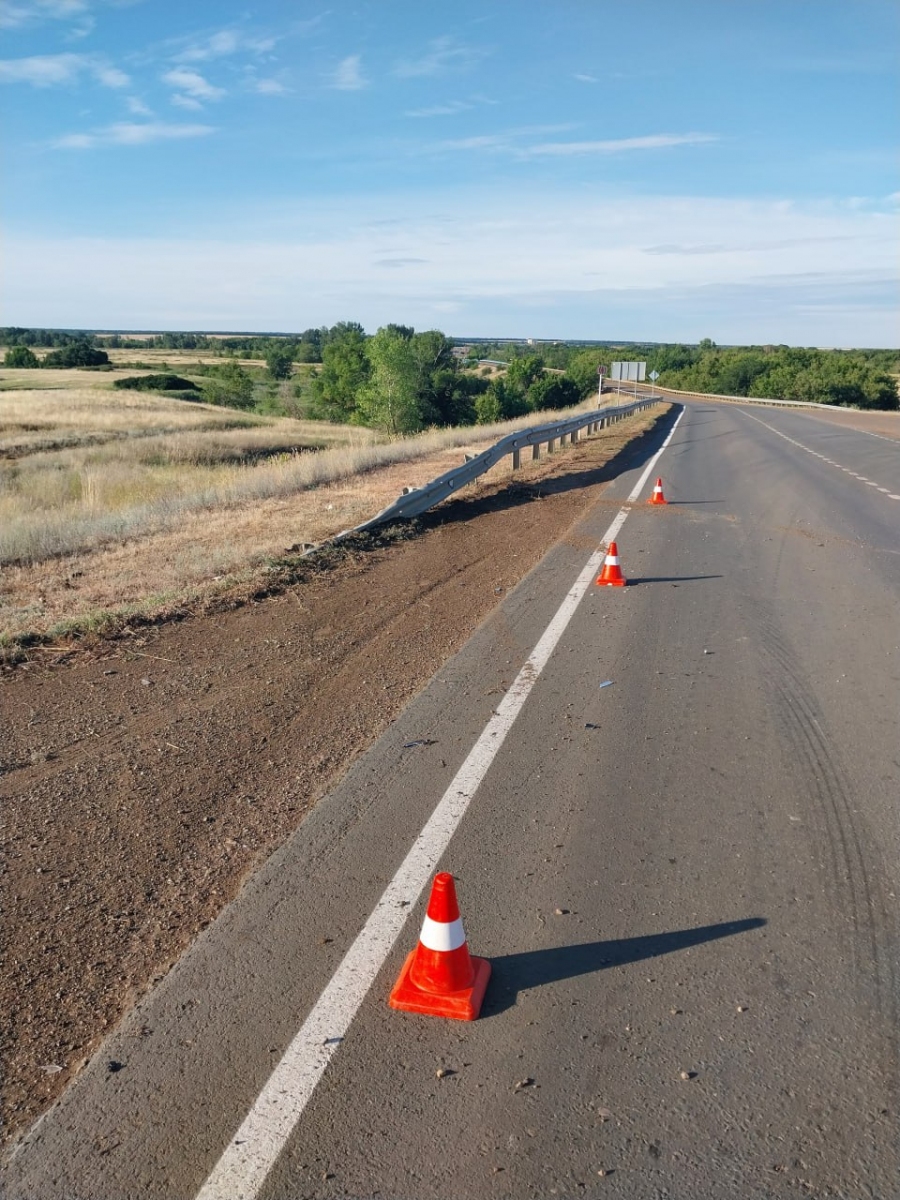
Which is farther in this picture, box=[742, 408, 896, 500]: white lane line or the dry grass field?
box=[742, 408, 896, 500]: white lane line

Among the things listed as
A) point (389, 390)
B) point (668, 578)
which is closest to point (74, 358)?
point (389, 390)

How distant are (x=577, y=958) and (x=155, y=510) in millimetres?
12808

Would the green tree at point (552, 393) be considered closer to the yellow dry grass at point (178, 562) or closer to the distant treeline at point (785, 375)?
the distant treeline at point (785, 375)

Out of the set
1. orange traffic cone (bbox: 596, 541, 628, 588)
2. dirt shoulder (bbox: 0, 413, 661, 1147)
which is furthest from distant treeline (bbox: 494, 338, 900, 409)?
dirt shoulder (bbox: 0, 413, 661, 1147)

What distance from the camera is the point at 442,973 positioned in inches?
123

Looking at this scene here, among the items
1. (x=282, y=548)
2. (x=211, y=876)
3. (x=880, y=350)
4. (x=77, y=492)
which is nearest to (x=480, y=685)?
(x=211, y=876)

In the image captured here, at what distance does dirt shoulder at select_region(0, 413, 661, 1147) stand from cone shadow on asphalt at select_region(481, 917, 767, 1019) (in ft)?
3.87

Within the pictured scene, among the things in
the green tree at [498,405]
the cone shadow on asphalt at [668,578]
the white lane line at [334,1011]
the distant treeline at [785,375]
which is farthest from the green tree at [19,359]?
the white lane line at [334,1011]

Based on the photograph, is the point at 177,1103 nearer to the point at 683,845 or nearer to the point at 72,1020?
the point at 72,1020

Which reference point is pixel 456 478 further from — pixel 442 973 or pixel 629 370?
pixel 629 370

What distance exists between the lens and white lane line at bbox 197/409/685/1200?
2475 mm

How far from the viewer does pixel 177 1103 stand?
106 inches

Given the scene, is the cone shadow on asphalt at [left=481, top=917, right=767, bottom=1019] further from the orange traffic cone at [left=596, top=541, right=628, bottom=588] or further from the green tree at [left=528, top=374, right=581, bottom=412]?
the green tree at [left=528, top=374, right=581, bottom=412]

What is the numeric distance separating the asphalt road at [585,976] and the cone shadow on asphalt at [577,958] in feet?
0.04
